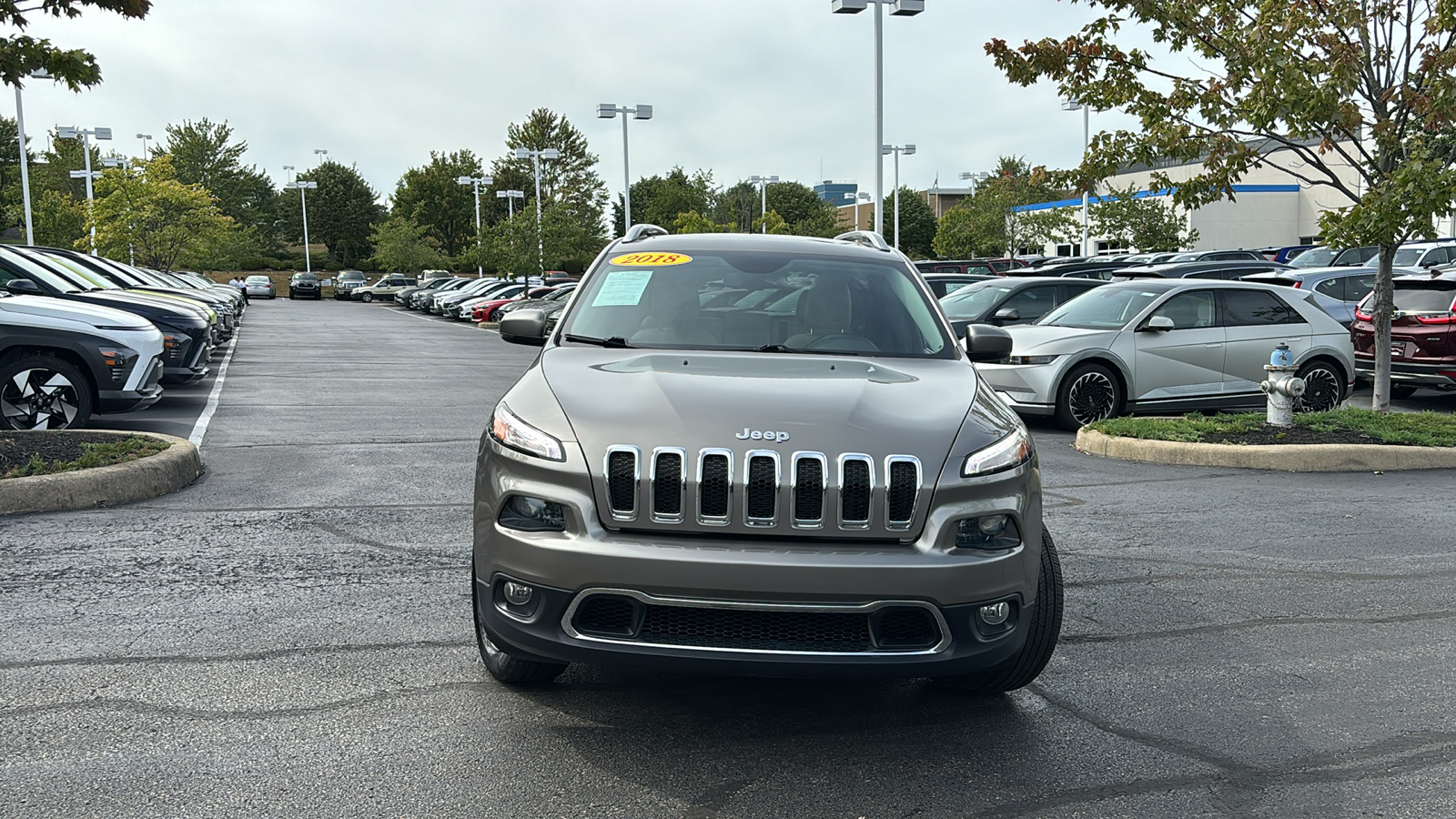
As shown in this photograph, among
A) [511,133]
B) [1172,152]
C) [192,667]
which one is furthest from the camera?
[511,133]

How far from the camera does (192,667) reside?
463 cm

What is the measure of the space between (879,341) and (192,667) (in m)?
2.87

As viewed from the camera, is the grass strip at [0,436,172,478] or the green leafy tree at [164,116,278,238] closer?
the grass strip at [0,436,172,478]

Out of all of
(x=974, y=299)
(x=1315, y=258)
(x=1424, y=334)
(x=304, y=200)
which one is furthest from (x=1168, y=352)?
(x=304, y=200)

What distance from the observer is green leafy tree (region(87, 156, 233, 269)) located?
50.3m

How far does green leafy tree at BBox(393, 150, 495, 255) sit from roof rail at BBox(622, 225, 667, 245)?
103896 millimetres

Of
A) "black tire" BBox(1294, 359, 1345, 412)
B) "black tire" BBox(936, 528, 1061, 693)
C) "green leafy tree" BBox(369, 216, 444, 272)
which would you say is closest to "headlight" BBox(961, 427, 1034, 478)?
"black tire" BBox(936, 528, 1061, 693)

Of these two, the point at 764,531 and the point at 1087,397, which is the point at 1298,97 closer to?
the point at 1087,397

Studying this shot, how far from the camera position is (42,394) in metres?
11.0

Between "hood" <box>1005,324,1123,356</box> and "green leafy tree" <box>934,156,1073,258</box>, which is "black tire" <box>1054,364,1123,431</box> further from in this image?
"green leafy tree" <box>934,156,1073,258</box>

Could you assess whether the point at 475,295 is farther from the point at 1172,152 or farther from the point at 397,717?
the point at 397,717

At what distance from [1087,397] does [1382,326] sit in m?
2.71

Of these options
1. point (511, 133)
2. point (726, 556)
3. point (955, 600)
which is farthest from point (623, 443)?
point (511, 133)

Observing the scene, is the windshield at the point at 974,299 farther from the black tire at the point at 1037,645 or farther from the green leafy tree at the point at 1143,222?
the green leafy tree at the point at 1143,222
